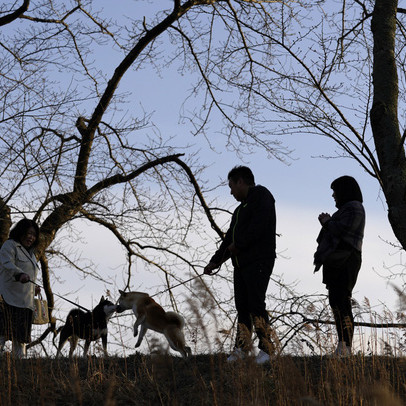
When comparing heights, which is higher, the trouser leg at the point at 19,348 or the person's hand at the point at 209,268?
the person's hand at the point at 209,268

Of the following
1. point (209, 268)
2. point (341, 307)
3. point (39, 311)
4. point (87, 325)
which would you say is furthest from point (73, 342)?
point (341, 307)

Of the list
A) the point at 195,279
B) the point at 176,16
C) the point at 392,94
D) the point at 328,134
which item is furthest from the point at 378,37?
the point at 176,16

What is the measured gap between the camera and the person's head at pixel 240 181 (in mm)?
5996

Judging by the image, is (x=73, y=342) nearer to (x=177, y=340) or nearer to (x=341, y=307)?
(x=177, y=340)

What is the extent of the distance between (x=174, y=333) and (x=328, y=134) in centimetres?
267

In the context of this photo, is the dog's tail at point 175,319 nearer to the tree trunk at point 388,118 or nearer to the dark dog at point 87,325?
the dark dog at point 87,325

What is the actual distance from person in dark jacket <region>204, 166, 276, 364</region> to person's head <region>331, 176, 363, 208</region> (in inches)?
25.2

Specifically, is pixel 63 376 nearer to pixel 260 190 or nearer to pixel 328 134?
pixel 260 190

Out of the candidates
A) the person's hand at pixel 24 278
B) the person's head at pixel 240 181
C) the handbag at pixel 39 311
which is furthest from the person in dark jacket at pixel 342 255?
the handbag at pixel 39 311

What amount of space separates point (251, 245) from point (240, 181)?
64cm

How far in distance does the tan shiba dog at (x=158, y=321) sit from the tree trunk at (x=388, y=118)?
2.53 meters

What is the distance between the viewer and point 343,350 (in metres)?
5.13

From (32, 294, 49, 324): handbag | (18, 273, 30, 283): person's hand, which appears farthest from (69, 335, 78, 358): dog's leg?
(18, 273, 30, 283): person's hand

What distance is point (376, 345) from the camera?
513 cm
